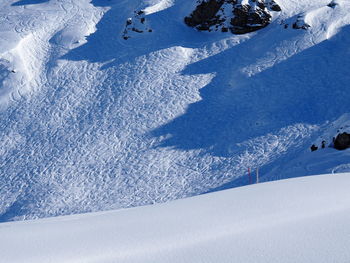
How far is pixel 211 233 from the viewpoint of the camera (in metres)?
3.93

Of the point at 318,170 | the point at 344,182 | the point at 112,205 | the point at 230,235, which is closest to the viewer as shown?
the point at 230,235

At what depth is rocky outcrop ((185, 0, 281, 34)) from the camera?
79.1ft

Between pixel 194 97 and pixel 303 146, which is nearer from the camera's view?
pixel 303 146

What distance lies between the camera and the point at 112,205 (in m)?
15.6

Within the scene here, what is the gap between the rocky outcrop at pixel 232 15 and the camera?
2411 cm

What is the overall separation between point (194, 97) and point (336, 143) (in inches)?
315

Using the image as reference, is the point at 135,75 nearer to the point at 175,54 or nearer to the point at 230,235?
the point at 175,54

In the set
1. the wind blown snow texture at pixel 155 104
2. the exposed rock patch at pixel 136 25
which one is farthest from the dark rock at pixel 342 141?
the exposed rock patch at pixel 136 25

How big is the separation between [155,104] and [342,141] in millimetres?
8929

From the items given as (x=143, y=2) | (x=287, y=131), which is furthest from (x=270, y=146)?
(x=143, y=2)

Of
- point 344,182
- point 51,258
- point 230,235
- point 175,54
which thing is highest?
point 51,258

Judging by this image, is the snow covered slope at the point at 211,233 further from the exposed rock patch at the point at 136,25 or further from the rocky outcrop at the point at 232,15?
the exposed rock patch at the point at 136,25

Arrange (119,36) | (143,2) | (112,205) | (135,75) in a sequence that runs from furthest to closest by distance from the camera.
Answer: (143,2), (119,36), (135,75), (112,205)

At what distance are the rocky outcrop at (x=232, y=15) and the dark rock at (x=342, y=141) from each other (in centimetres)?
1175
